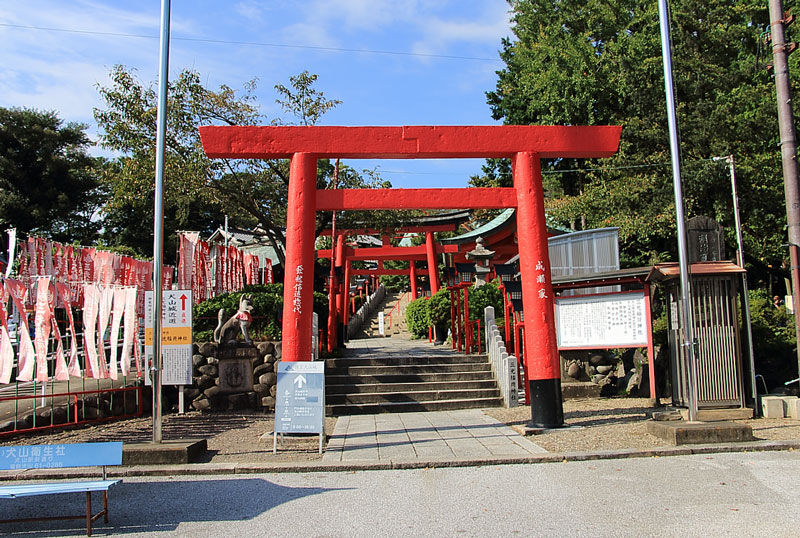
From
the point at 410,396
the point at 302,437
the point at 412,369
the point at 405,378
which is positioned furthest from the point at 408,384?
the point at 302,437

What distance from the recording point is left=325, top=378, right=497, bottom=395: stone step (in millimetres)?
12727

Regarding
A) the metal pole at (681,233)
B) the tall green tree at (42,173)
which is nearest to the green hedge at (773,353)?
the metal pole at (681,233)

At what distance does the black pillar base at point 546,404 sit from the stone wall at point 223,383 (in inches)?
211

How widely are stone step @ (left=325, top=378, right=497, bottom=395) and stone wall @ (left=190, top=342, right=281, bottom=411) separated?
121 cm

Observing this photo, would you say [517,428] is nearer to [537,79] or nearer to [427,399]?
[427,399]

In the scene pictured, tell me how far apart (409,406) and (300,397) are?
3903 mm

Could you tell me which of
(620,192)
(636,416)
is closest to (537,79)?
(620,192)

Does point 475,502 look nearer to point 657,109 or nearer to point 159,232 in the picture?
point 159,232

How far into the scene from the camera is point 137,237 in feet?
106

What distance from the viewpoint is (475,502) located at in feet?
19.6

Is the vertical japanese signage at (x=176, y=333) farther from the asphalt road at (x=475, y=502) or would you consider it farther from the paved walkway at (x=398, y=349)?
the paved walkway at (x=398, y=349)

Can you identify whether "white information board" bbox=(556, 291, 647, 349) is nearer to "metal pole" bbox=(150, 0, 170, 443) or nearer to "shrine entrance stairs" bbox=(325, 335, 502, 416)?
"shrine entrance stairs" bbox=(325, 335, 502, 416)

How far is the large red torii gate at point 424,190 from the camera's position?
9.75 metres

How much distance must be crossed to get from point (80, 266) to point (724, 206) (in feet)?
59.3
